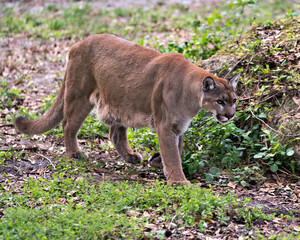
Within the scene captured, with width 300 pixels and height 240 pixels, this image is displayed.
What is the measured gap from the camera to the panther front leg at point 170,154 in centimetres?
544

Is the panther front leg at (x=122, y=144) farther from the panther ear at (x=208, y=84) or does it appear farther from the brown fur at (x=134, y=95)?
the panther ear at (x=208, y=84)

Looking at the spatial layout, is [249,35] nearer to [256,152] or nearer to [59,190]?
[256,152]

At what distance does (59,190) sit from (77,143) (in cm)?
136

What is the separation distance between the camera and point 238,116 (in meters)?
6.22

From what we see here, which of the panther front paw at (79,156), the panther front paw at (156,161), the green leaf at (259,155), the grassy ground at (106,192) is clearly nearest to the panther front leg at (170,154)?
the grassy ground at (106,192)

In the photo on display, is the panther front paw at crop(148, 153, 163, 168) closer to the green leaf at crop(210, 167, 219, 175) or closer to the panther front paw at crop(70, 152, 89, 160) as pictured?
the green leaf at crop(210, 167, 219, 175)

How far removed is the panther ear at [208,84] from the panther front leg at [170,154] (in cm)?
68

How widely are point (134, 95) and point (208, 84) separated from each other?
1158 millimetres

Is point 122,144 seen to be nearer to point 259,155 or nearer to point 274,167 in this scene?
point 259,155

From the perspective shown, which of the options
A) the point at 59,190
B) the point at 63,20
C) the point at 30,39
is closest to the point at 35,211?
the point at 59,190

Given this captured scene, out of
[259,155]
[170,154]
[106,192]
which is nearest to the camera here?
[106,192]

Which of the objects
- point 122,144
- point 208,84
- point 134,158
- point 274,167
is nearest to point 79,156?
point 122,144

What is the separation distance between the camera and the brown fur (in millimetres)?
5391

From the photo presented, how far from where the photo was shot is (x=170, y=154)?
215 inches
